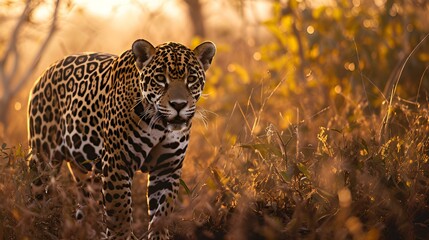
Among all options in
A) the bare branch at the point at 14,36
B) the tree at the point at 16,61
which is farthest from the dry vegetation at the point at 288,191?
the tree at the point at 16,61

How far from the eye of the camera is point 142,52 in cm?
596

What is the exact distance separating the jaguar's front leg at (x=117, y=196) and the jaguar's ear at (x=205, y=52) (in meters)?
0.93

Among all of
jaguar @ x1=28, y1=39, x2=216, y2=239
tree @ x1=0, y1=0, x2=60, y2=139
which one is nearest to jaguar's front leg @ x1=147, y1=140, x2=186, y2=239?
jaguar @ x1=28, y1=39, x2=216, y2=239

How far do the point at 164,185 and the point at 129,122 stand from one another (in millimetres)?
649

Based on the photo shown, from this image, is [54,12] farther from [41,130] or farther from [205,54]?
[205,54]

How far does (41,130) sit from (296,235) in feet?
8.15

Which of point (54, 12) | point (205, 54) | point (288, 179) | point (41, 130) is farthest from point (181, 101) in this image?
point (54, 12)

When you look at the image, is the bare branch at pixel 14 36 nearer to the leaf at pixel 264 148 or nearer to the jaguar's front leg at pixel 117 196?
the jaguar's front leg at pixel 117 196

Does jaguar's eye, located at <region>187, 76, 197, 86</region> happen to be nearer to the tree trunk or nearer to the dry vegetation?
the dry vegetation

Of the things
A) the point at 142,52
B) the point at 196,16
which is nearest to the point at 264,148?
the point at 142,52

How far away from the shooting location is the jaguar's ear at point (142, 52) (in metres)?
5.94

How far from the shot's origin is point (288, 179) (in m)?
6.13

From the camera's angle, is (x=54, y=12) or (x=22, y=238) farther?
(x=54, y=12)

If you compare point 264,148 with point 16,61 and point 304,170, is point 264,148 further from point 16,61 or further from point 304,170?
point 16,61
